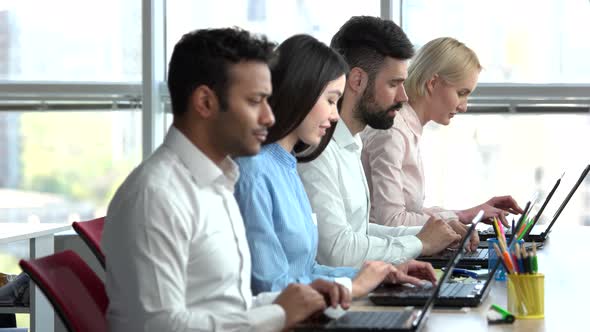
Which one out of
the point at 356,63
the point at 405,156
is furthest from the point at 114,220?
the point at 405,156

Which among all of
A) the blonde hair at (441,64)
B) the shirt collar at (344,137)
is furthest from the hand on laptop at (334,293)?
the blonde hair at (441,64)

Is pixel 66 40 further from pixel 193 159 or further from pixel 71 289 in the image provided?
pixel 193 159

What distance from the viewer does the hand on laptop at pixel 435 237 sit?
3121mm

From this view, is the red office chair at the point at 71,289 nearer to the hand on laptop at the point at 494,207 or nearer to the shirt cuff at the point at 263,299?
the shirt cuff at the point at 263,299

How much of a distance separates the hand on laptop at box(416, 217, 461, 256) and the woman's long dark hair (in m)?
0.67

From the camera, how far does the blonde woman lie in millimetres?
3742

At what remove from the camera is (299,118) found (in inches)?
104

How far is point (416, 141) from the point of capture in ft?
13.1

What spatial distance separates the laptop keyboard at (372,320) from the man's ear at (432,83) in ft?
6.81

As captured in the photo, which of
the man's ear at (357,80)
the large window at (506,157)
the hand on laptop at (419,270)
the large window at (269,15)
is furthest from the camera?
the large window at (269,15)

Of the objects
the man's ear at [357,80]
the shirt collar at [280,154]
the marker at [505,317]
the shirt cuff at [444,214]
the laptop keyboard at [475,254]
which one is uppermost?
the man's ear at [357,80]

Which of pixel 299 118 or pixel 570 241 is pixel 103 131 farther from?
pixel 299 118

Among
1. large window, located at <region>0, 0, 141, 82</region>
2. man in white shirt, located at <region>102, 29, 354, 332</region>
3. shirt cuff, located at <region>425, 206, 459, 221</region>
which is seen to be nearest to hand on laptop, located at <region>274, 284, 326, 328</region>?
man in white shirt, located at <region>102, 29, 354, 332</region>

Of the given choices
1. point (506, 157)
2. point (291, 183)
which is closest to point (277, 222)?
point (291, 183)
